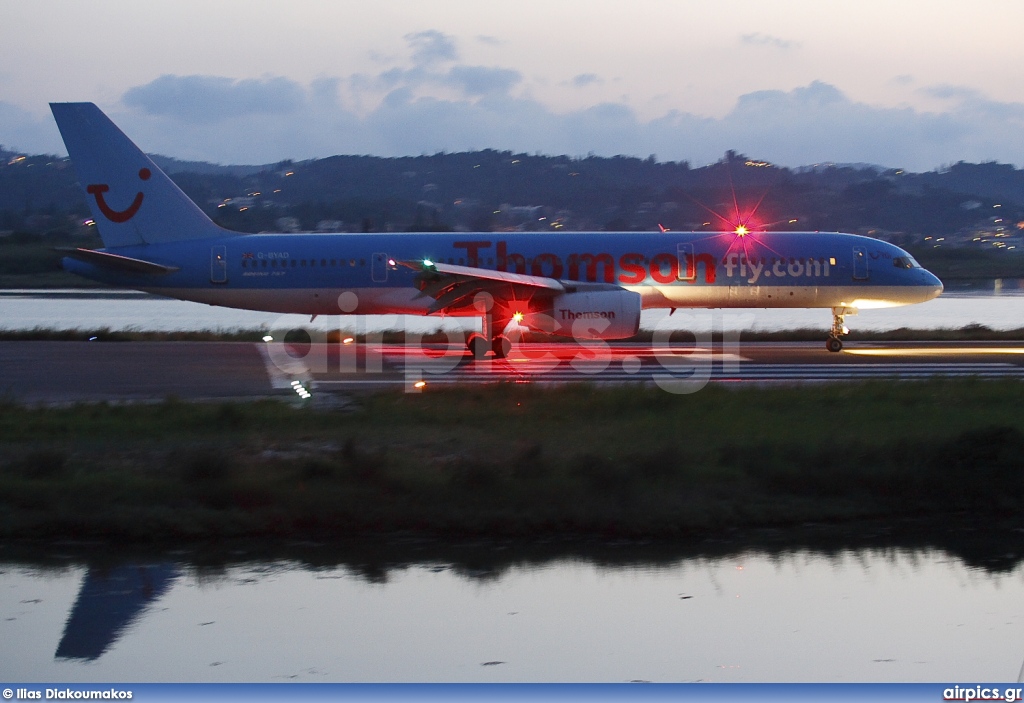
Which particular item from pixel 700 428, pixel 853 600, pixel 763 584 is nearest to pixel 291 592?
pixel 763 584

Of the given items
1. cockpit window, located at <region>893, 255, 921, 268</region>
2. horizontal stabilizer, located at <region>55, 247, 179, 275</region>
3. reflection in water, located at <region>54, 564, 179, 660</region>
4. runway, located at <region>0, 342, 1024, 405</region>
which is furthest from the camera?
cockpit window, located at <region>893, 255, 921, 268</region>

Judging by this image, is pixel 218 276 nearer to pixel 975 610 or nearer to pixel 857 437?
pixel 857 437

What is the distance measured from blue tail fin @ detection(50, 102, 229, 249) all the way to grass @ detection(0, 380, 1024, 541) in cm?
1422

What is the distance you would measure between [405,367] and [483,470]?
469 inches

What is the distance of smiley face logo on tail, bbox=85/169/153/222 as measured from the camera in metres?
28.2

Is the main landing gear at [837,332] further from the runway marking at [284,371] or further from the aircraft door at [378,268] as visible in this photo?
the runway marking at [284,371]

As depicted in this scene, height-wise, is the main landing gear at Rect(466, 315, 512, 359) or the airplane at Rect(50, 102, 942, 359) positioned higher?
the airplane at Rect(50, 102, 942, 359)

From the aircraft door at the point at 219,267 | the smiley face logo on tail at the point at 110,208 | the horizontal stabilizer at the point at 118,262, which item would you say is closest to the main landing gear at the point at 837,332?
the aircraft door at the point at 219,267

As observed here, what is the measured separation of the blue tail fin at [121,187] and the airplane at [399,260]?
0.09 ft

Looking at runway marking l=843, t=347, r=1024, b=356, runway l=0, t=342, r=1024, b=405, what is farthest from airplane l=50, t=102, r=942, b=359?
runway l=0, t=342, r=1024, b=405

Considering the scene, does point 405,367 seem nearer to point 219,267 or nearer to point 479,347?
point 479,347

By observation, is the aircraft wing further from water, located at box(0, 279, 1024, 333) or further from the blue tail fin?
water, located at box(0, 279, 1024, 333)

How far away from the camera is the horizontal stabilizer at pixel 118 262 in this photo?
26.9 m

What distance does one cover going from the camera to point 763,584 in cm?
921
